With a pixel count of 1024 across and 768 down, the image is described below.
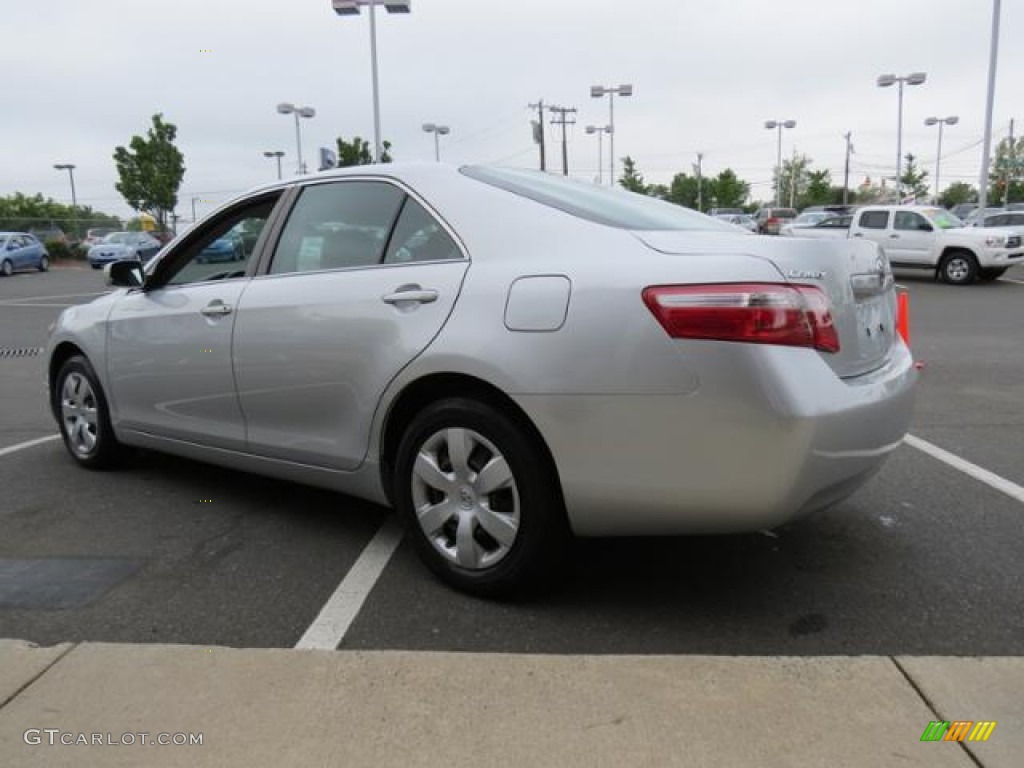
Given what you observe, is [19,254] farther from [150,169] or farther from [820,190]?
[820,190]

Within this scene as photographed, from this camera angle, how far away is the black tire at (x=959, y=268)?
18109 mm

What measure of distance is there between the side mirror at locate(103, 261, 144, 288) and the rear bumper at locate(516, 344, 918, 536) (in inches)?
112

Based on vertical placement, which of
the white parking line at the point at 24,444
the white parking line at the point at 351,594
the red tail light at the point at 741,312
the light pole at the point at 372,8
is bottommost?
the white parking line at the point at 24,444

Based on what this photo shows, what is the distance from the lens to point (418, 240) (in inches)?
134

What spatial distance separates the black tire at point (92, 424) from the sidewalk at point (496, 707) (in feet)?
7.35

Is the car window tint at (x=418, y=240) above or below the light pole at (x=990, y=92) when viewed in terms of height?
below

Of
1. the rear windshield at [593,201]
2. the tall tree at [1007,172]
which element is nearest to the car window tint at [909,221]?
the rear windshield at [593,201]

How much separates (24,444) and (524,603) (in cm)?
428

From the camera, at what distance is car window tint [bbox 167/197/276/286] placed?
413 centimetres

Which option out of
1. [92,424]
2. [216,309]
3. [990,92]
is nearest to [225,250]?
[216,309]

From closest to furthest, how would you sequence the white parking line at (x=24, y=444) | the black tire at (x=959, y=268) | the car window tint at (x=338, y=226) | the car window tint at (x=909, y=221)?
the car window tint at (x=338, y=226) → the white parking line at (x=24, y=444) → the black tire at (x=959, y=268) → the car window tint at (x=909, y=221)

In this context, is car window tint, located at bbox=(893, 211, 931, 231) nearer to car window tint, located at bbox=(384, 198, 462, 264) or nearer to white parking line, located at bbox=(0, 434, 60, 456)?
white parking line, located at bbox=(0, 434, 60, 456)
